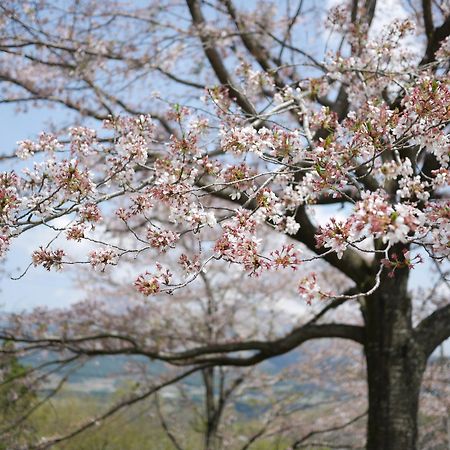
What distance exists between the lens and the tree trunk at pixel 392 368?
473 cm

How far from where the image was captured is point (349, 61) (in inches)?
155

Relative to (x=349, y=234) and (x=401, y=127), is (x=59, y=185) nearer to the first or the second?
(x=349, y=234)

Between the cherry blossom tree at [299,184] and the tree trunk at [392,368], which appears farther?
the tree trunk at [392,368]

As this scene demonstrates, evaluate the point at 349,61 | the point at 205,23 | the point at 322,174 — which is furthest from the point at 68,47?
the point at 322,174

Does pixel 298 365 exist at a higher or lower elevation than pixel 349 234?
higher

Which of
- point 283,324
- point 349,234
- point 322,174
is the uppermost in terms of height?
point 283,324

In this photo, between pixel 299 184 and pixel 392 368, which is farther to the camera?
pixel 392 368

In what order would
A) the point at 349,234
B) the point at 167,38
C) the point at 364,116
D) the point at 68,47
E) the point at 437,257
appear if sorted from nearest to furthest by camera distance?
the point at 349,234 < the point at 437,257 < the point at 364,116 < the point at 68,47 < the point at 167,38

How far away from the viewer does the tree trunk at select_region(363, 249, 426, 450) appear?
15.5ft

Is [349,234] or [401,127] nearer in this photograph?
[349,234]

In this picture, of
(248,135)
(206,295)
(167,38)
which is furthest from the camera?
(206,295)

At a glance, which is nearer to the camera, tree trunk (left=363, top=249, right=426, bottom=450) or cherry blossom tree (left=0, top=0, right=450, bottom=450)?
cherry blossom tree (left=0, top=0, right=450, bottom=450)

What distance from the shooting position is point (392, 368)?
4855mm

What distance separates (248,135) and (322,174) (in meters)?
0.44
